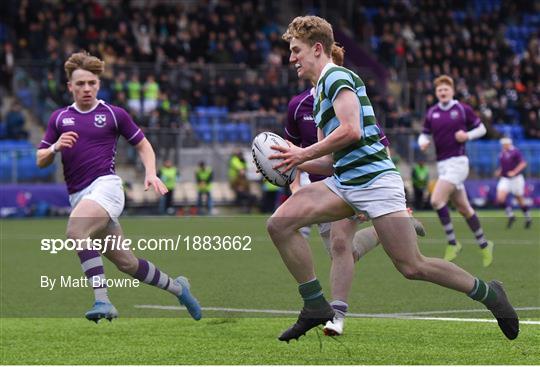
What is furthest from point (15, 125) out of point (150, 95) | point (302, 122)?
point (302, 122)

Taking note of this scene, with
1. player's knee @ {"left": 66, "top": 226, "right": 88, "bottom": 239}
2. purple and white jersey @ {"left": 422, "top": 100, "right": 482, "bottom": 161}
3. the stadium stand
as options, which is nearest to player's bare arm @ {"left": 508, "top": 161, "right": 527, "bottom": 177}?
the stadium stand

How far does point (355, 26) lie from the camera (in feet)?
136

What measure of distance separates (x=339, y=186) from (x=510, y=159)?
19309 mm

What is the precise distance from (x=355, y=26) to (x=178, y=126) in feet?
41.7

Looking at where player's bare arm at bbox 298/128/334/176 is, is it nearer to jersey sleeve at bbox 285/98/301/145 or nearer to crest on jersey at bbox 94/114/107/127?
jersey sleeve at bbox 285/98/301/145

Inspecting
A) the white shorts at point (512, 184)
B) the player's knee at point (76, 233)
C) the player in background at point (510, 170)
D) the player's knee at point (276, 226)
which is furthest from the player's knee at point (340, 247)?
the white shorts at point (512, 184)

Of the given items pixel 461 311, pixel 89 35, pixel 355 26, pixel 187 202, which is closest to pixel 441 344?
pixel 461 311

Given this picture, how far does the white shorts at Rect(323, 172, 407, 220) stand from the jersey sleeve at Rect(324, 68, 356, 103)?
656 millimetres

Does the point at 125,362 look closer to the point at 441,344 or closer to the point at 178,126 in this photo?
the point at 441,344

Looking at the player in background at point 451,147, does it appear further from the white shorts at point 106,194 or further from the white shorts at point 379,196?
the white shorts at point 379,196

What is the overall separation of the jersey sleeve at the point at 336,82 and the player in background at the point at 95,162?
2.49 metres

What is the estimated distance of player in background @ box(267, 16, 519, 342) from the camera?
7660 mm

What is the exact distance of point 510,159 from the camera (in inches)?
1047

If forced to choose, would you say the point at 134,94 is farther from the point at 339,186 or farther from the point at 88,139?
the point at 339,186
